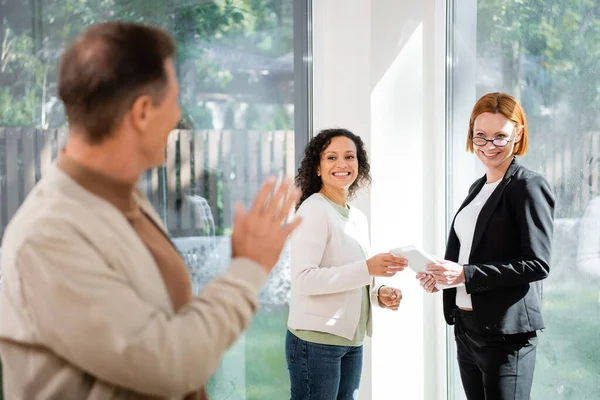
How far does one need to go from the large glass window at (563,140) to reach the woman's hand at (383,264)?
0.90 m

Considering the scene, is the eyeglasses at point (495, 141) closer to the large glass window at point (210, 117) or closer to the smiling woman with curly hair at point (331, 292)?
the smiling woman with curly hair at point (331, 292)

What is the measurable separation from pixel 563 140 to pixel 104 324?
2567 millimetres

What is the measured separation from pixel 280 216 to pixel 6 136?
1.84m

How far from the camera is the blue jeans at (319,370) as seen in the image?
2492mm

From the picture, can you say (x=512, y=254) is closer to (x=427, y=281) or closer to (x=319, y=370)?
(x=427, y=281)

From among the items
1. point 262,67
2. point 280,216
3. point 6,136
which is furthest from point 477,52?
point 280,216

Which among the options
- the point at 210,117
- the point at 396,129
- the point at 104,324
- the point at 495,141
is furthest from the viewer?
the point at 396,129

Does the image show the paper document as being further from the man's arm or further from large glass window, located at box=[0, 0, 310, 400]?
the man's arm

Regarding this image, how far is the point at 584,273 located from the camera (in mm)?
2898

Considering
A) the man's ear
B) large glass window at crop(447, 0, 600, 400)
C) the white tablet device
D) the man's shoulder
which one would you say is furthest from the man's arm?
large glass window at crop(447, 0, 600, 400)

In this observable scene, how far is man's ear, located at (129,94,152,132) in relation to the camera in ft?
3.23

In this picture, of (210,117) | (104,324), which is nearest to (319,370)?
(210,117)

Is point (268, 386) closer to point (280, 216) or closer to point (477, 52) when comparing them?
point (477, 52)

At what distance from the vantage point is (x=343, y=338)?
2.53 m
